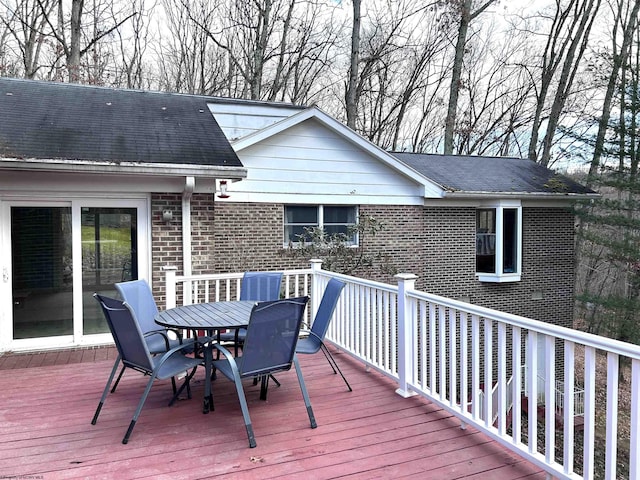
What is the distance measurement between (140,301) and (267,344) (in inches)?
62.1

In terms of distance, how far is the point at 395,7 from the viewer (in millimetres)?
16328

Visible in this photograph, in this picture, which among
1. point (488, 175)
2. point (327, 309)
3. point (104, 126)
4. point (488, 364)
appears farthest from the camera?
point (488, 175)

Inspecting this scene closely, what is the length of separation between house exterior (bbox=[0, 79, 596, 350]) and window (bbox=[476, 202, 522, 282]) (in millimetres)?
35

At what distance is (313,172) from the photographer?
8.50m

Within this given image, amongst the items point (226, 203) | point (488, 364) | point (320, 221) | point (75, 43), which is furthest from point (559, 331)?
point (75, 43)

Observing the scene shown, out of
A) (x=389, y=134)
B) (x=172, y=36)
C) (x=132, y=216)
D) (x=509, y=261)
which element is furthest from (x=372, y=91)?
(x=132, y=216)

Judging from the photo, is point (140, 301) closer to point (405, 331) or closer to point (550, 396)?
point (405, 331)

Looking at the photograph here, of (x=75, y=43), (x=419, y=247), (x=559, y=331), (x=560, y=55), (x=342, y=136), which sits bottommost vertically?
(x=559, y=331)

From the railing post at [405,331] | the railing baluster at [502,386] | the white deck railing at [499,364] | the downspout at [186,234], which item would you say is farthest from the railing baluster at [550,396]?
the downspout at [186,234]

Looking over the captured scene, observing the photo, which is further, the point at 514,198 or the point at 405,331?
the point at 514,198

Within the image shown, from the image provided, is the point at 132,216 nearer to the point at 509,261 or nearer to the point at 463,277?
the point at 463,277

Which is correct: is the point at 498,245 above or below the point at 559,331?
above

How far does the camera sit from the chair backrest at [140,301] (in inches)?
150

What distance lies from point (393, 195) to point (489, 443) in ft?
22.3
